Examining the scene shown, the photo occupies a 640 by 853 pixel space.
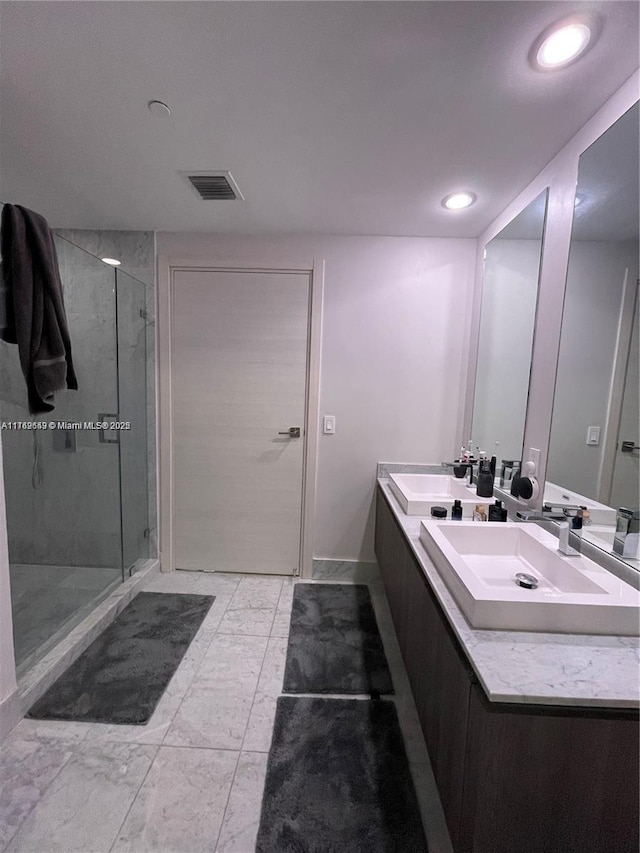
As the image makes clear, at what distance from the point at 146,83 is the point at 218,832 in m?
2.34

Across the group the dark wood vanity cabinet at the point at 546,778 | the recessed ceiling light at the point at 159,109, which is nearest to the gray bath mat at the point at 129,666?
the dark wood vanity cabinet at the point at 546,778

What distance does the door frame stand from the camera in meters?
2.29

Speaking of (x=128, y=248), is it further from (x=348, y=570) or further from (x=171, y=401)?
(x=348, y=570)

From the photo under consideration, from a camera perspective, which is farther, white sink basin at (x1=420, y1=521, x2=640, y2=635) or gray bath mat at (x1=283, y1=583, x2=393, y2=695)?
gray bath mat at (x1=283, y1=583, x2=393, y2=695)

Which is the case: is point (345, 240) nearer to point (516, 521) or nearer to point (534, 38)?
point (534, 38)

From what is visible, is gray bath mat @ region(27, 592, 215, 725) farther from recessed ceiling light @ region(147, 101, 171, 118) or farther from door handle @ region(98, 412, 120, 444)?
recessed ceiling light @ region(147, 101, 171, 118)

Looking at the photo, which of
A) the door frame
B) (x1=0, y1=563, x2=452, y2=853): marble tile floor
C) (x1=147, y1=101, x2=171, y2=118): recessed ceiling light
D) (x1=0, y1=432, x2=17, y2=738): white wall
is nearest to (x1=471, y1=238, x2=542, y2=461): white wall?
the door frame

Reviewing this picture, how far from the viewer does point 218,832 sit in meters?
1.04

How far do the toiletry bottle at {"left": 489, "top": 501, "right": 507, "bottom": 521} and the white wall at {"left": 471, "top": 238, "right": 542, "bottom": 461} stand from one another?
337 millimetres

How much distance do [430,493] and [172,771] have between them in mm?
1733

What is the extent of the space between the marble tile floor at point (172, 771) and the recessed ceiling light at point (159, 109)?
2296mm

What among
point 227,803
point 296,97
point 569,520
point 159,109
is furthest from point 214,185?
point 227,803

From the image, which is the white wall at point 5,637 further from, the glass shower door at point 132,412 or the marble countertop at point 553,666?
the marble countertop at point 553,666

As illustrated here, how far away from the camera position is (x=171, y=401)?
2408 millimetres
